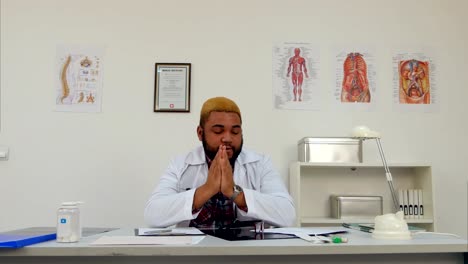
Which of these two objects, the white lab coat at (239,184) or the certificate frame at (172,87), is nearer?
the white lab coat at (239,184)

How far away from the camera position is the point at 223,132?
1.92 metres

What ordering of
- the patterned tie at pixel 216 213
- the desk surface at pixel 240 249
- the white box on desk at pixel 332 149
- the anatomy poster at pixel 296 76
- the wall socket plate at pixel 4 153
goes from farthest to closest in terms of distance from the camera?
the anatomy poster at pixel 296 76
the wall socket plate at pixel 4 153
the white box on desk at pixel 332 149
the patterned tie at pixel 216 213
the desk surface at pixel 240 249

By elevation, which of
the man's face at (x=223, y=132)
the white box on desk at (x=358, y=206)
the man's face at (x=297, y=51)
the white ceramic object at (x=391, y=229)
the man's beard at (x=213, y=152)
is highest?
the man's face at (x=297, y=51)

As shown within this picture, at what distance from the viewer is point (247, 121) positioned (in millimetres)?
2854

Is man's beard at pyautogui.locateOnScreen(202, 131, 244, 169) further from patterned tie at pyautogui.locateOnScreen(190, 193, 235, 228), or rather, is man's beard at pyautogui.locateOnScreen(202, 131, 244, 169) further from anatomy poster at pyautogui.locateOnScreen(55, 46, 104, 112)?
anatomy poster at pyautogui.locateOnScreen(55, 46, 104, 112)

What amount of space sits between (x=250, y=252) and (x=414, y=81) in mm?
2337

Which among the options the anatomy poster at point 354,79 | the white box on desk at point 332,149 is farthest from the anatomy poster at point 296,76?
the white box on desk at point 332,149

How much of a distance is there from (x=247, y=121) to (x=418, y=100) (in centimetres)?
117

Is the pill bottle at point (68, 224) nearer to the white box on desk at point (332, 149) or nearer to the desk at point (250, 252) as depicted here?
the desk at point (250, 252)

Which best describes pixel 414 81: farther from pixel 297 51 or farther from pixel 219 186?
pixel 219 186

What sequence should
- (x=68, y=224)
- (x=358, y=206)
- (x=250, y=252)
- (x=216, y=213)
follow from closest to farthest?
(x=250, y=252) < (x=68, y=224) < (x=216, y=213) < (x=358, y=206)

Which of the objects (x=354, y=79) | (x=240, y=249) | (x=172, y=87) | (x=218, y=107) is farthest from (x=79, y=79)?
(x=240, y=249)

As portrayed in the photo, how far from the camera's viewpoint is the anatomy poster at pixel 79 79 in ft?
9.27

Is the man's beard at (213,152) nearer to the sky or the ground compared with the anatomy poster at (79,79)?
nearer to the ground
